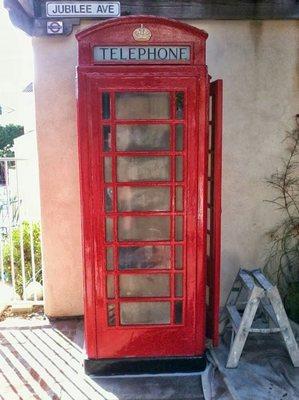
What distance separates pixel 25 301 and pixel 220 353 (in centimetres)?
235

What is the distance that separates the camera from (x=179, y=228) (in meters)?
3.42

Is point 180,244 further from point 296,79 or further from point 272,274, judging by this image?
point 296,79

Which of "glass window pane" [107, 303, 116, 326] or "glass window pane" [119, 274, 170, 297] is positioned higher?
"glass window pane" [119, 274, 170, 297]

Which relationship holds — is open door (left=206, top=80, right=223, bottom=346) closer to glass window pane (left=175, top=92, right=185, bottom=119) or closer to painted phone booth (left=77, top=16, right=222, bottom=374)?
painted phone booth (left=77, top=16, right=222, bottom=374)

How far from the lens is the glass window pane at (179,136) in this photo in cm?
325

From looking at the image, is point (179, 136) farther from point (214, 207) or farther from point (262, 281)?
point (262, 281)

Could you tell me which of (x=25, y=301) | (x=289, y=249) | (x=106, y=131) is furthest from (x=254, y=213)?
(x=25, y=301)

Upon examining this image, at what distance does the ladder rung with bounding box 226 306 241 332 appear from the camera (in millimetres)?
3738

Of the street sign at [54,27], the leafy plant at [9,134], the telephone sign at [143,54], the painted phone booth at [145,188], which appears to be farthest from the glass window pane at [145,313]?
the leafy plant at [9,134]

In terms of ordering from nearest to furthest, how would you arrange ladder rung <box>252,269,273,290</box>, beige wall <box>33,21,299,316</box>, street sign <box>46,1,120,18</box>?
1. ladder rung <box>252,269,273,290</box>
2. street sign <box>46,1,120,18</box>
3. beige wall <box>33,21,299,316</box>

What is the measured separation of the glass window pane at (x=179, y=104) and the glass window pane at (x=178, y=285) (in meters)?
1.32

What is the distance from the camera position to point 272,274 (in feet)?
15.3

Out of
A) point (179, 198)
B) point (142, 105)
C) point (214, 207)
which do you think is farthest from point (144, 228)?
point (142, 105)

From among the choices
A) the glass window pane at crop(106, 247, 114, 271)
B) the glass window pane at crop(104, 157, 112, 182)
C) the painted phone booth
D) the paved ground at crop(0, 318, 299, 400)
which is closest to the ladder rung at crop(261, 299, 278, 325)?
the paved ground at crop(0, 318, 299, 400)
